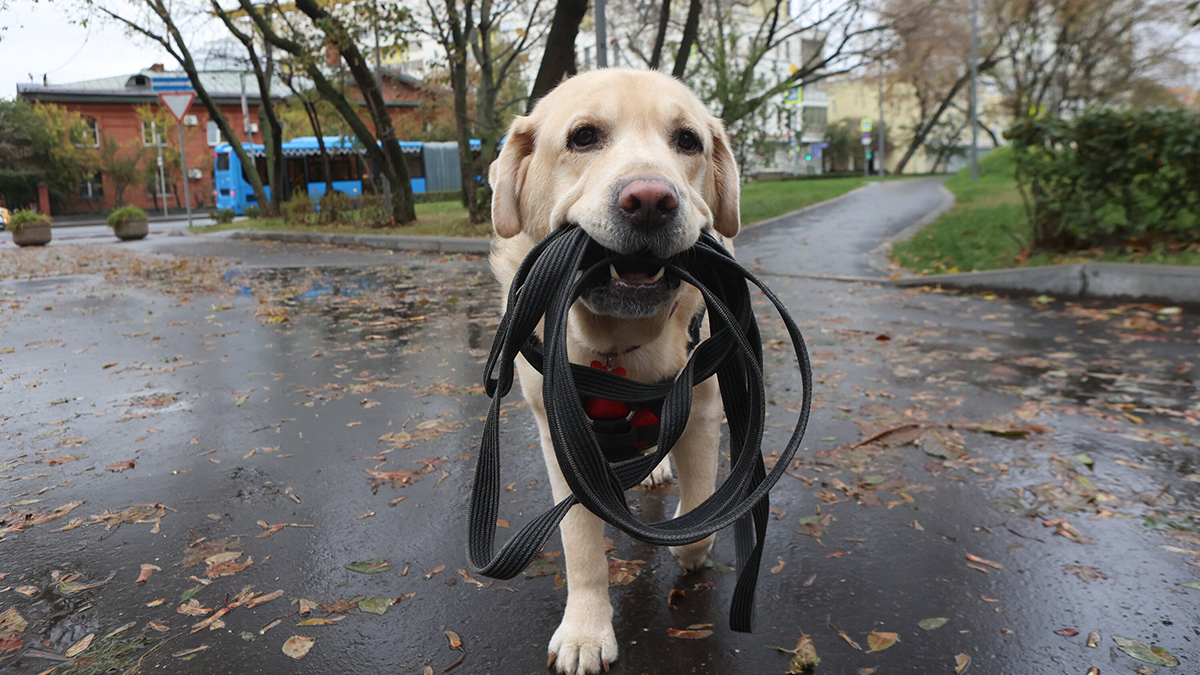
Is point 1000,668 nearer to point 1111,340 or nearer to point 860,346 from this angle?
point 860,346

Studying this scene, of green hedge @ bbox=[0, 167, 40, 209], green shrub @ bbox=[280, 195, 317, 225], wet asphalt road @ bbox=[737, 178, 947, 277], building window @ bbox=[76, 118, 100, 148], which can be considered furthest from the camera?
building window @ bbox=[76, 118, 100, 148]

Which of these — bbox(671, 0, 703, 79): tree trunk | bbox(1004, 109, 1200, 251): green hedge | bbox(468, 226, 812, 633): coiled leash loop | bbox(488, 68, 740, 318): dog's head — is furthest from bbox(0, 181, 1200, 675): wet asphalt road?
bbox(671, 0, 703, 79): tree trunk

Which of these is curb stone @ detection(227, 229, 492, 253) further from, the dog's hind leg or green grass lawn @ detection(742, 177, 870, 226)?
the dog's hind leg

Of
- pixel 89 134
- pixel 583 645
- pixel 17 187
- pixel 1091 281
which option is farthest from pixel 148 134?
pixel 583 645

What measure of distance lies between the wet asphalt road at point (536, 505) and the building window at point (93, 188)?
47.4m

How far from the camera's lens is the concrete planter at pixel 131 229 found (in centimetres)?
2220

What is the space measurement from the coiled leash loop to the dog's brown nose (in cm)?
15

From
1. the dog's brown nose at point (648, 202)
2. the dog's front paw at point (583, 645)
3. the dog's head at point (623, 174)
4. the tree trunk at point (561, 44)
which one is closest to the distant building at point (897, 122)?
the tree trunk at point (561, 44)

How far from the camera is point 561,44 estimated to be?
1406 cm

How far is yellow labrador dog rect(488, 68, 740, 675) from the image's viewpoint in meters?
2.20

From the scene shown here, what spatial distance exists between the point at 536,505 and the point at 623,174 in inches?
70.6

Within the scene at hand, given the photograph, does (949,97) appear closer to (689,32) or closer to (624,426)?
(689,32)

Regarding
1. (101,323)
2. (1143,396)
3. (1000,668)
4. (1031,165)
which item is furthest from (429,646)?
(1031,165)

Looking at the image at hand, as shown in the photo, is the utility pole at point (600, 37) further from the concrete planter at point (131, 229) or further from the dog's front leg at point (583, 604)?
the concrete planter at point (131, 229)
